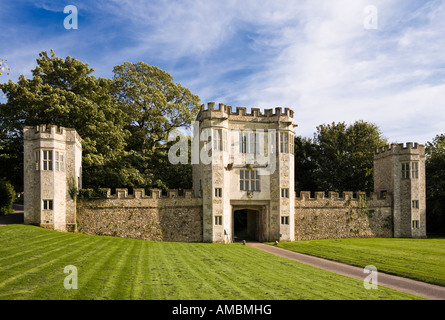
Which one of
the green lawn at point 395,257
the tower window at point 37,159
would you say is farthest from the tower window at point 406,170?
the tower window at point 37,159

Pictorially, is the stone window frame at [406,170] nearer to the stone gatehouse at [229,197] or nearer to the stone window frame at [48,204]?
the stone gatehouse at [229,197]

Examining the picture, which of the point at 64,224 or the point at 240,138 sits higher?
the point at 240,138

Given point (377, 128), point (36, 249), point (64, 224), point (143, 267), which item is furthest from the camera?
point (377, 128)

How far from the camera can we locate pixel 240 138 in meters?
29.6

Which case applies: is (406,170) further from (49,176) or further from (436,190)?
(49,176)

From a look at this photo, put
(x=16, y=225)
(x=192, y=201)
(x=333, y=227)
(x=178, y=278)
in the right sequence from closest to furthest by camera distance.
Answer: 1. (x=178, y=278)
2. (x=16, y=225)
3. (x=192, y=201)
4. (x=333, y=227)

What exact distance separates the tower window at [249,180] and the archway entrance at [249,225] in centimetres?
303

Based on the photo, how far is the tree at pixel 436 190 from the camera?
3672 centimetres

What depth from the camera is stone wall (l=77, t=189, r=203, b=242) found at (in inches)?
1041

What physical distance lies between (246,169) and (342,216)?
36.5 ft

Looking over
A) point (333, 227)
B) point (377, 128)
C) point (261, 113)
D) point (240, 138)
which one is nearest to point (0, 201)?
point (240, 138)

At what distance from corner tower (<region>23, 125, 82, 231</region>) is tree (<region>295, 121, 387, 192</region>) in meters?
27.8

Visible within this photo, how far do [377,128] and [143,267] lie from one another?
41554 mm
